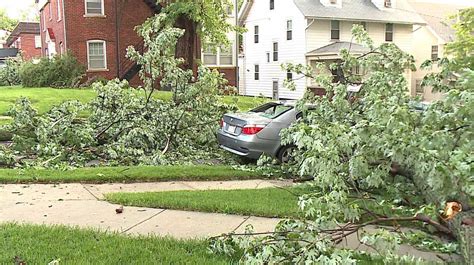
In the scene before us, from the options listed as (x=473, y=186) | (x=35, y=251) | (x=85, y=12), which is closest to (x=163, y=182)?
(x=35, y=251)

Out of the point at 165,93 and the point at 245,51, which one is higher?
the point at 245,51

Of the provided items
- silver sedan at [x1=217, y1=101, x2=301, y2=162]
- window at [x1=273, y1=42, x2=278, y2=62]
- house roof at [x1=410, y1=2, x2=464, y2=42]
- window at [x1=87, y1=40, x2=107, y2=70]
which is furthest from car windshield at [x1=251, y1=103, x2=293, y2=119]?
house roof at [x1=410, y1=2, x2=464, y2=42]

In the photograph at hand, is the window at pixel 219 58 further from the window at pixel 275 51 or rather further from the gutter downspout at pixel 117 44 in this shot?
the gutter downspout at pixel 117 44

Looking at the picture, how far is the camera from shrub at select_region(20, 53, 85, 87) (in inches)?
965

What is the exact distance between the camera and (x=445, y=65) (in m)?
4.92

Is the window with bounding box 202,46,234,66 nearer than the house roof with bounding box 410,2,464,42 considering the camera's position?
Yes

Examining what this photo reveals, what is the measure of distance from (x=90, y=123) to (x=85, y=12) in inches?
701

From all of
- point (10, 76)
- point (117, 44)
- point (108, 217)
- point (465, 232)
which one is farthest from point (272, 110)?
point (10, 76)

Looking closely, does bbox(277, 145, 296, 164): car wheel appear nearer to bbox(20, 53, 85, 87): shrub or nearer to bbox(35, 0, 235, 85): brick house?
bbox(20, 53, 85, 87): shrub

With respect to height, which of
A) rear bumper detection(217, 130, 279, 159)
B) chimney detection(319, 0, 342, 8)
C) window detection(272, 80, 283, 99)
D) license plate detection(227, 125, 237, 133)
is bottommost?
rear bumper detection(217, 130, 279, 159)

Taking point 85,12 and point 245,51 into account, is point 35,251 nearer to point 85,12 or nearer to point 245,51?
point 85,12

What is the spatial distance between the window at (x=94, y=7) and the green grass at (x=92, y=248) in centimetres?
2368

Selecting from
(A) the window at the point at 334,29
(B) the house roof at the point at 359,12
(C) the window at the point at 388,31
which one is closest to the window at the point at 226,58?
(B) the house roof at the point at 359,12

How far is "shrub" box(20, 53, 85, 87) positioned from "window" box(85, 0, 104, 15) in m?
3.05
